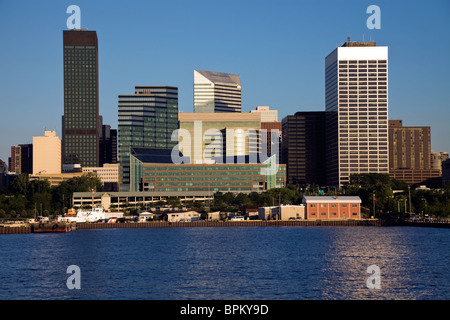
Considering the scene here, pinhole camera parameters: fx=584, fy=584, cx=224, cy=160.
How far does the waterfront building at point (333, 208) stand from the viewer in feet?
628

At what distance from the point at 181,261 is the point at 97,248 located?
30.1 meters

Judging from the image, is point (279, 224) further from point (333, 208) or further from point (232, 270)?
point (232, 270)

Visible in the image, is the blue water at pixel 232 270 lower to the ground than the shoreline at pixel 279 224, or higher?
higher

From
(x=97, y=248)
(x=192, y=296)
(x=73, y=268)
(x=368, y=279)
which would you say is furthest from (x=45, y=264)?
(x=368, y=279)

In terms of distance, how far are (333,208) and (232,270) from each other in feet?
412

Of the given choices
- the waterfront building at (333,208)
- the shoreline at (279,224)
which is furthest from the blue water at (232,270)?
the waterfront building at (333,208)

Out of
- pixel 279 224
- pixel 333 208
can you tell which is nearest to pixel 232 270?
pixel 279 224

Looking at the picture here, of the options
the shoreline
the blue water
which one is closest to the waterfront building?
the shoreline

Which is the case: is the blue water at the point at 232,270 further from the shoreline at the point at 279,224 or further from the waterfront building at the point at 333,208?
the waterfront building at the point at 333,208

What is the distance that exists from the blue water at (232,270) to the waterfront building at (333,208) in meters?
75.0

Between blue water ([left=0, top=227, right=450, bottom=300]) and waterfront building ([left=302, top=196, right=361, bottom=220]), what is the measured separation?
246 feet

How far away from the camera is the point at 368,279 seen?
6388 cm

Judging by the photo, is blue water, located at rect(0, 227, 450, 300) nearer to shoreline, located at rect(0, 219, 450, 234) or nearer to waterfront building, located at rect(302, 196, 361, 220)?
shoreline, located at rect(0, 219, 450, 234)
